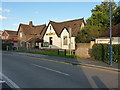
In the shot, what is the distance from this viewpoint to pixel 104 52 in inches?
546

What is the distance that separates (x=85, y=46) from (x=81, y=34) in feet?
17.3

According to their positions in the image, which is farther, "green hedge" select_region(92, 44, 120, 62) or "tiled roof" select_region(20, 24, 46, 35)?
"tiled roof" select_region(20, 24, 46, 35)

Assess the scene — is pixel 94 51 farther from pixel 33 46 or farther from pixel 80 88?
pixel 33 46

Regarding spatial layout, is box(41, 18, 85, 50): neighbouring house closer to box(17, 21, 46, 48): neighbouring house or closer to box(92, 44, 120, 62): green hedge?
box(17, 21, 46, 48): neighbouring house

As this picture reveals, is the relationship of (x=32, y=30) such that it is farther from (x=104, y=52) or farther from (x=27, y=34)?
(x=104, y=52)

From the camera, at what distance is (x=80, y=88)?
5.66m

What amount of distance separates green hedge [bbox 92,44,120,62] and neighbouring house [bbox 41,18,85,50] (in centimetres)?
1420

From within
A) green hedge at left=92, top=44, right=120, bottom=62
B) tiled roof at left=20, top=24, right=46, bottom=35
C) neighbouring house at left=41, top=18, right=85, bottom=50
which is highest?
tiled roof at left=20, top=24, right=46, bottom=35

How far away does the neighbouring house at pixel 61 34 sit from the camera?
2969 centimetres

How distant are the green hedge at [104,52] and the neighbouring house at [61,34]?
14.2 metres

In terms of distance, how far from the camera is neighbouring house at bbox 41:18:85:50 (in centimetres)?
2969

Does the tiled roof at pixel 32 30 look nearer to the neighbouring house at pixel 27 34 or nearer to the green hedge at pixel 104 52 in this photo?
the neighbouring house at pixel 27 34

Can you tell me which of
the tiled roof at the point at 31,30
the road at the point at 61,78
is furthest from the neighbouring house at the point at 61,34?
the road at the point at 61,78

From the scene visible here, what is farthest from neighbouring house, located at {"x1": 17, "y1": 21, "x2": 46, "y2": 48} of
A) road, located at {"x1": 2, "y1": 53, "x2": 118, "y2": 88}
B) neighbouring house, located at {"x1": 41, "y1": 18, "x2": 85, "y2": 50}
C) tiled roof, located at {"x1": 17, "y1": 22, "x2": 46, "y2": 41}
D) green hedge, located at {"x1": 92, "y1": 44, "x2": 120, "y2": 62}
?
road, located at {"x1": 2, "y1": 53, "x2": 118, "y2": 88}
